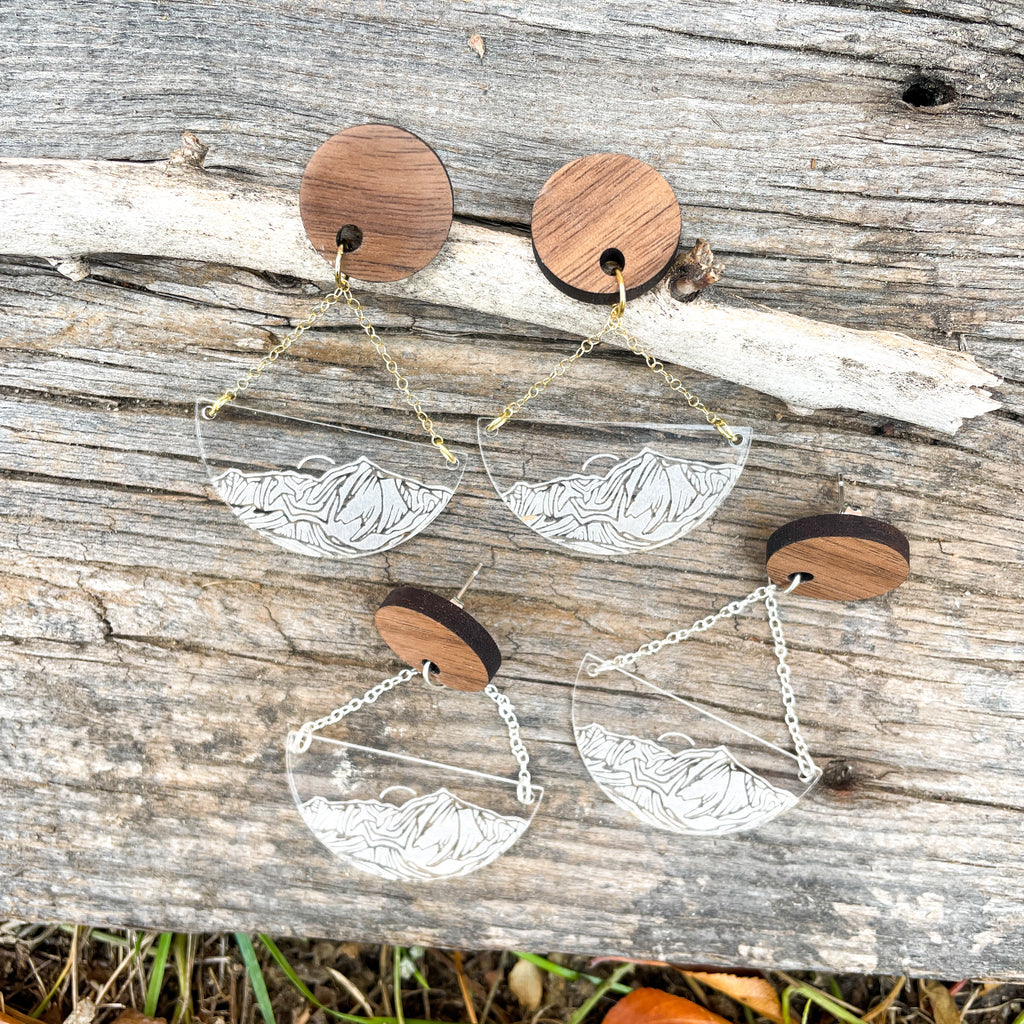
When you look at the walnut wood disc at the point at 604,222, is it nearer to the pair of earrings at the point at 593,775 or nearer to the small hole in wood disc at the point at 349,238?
the small hole in wood disc at the point at 349,238

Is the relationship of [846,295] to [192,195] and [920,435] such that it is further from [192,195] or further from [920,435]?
[192,195]

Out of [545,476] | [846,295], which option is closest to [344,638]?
[545,476]

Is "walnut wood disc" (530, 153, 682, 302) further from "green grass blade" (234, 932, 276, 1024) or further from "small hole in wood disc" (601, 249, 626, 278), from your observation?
"green grass blade" (234, 932, 276, 1024)

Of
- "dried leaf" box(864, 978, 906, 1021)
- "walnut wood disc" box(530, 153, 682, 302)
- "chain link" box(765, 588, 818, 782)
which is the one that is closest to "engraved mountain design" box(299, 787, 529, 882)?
"chain link" box(765, 588, 818, 782)

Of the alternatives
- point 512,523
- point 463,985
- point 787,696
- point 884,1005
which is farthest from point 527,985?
point 512,523

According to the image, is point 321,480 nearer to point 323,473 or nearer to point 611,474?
point 323,473

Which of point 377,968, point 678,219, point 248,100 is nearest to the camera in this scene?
point 678,219

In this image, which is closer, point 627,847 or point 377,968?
point 627,847
